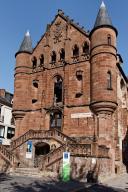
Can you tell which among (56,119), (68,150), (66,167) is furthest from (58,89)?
(66,167)

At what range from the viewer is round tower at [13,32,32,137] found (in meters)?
34.9

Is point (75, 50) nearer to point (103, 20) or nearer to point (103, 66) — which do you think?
point (103, 20)

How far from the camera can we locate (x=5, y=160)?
2755 centimetres

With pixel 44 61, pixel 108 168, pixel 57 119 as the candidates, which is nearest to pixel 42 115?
pixel 57 119

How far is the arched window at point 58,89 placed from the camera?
3394 centimetres

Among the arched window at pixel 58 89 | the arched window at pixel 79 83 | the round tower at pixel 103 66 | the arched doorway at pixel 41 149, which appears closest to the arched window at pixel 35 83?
the arched window at pixel 58 89

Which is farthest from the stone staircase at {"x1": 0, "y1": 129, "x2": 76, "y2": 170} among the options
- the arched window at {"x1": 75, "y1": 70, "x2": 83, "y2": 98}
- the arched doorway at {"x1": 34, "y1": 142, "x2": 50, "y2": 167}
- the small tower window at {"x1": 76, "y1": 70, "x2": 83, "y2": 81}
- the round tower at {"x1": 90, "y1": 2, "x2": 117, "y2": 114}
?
the small tower window at {"x1": 76, "y1": 70, "x2": 83, "y2": 81}

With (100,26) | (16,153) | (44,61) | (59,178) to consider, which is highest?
(100,26)

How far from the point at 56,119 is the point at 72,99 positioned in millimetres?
A: 3163

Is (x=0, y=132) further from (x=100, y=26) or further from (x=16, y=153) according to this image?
(x=100, y=26)

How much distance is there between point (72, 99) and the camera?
104 feet

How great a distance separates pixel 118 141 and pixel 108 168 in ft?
16.5

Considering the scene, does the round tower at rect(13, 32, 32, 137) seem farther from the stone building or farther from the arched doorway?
the arched doorway

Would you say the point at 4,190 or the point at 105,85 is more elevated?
the point at 105,85
